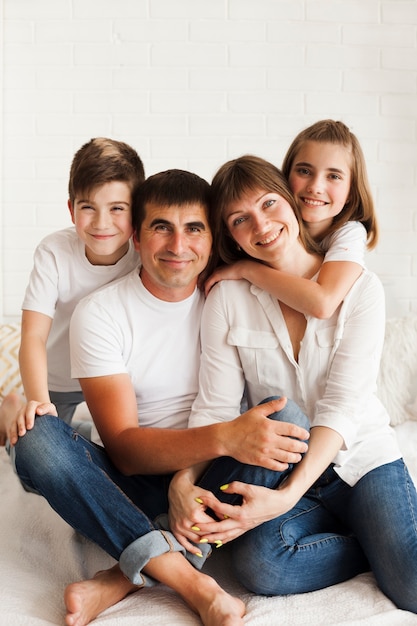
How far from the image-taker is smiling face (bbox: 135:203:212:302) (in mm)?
1689

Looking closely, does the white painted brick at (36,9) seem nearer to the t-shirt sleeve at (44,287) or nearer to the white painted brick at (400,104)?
the white painted brick at (400,104)

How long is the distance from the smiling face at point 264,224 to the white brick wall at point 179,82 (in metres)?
1.58

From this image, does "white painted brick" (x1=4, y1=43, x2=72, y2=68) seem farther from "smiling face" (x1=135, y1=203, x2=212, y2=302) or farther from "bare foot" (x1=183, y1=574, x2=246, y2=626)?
"bare foot" (x1=183, y1=574, x2=246, y2=626)

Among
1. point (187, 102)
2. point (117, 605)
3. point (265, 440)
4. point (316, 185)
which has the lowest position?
point (117, 605)

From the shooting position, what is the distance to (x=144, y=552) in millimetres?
1450

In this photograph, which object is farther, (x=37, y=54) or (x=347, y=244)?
(x=37, y=54)

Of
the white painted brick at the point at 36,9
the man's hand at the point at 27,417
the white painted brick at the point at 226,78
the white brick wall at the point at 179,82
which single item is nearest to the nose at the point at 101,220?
the man's hand at the point at 27,417


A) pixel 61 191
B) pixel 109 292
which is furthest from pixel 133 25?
pixel 109 292

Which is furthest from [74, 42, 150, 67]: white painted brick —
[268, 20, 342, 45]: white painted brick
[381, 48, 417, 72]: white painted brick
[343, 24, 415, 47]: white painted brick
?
[381, 48, 417, 72]: white painted brick

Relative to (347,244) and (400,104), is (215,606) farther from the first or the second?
(400,104)

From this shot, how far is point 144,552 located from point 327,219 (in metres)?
0.93

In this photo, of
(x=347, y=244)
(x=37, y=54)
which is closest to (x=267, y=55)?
(x=37, y=54)

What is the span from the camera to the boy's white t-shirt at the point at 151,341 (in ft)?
5.69

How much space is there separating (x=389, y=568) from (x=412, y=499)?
0.16 metres
